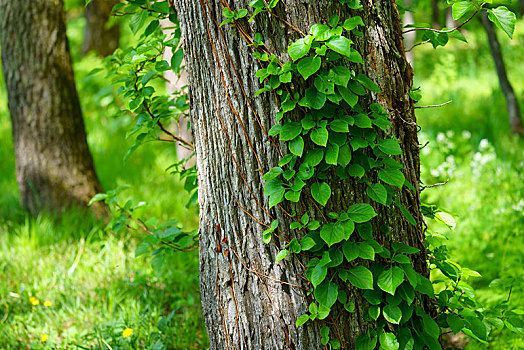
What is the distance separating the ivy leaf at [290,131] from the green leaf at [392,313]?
740mm

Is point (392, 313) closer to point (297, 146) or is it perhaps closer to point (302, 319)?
point (302, 319)

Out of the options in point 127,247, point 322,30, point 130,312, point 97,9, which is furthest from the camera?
point 97,9

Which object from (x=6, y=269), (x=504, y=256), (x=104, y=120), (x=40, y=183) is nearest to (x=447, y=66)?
(x=504, y=256)

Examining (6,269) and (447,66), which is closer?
(6,269)

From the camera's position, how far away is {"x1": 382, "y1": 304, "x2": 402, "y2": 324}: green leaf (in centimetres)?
165

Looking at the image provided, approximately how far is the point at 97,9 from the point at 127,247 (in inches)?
249

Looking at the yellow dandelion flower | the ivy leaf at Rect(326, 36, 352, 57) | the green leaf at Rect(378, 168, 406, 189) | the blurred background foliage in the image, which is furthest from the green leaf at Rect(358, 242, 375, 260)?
the yellow dandelion flower

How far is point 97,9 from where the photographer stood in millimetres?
8352

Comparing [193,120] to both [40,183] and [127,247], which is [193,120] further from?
[40,183]

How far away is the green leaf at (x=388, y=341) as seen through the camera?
5.48ft

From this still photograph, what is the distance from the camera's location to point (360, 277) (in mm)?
1617

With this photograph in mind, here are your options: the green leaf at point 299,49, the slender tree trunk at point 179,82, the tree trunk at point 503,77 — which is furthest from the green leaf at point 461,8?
the tree trunk at point 503,77

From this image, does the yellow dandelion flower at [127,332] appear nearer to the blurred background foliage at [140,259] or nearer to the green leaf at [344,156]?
the blurred background foliage at [140,259]

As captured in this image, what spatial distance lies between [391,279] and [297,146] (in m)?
0.59
